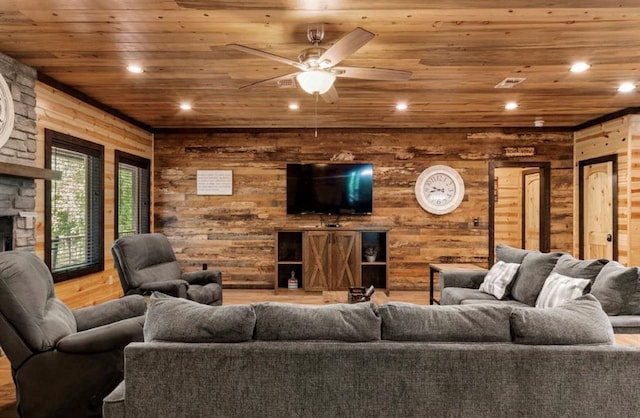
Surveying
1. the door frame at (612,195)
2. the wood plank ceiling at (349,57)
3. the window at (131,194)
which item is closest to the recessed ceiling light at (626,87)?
the wood plank ceiling at (349,57)

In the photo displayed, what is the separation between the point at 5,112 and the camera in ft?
11.4

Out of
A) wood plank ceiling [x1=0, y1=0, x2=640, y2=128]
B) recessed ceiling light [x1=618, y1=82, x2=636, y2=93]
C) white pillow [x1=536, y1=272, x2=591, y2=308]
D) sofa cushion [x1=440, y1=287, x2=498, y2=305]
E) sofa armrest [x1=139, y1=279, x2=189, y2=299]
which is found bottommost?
sofa cushion [x1=440, y1=287, x2=498, y2=305]

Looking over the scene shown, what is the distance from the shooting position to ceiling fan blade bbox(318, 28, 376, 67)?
2365 mm

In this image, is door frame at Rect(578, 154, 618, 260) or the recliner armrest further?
door frame at Rect(578, 154, 618, 260)

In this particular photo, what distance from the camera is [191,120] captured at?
20.0 ft

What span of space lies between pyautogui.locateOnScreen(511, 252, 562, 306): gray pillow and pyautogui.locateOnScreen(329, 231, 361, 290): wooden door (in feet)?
8.50

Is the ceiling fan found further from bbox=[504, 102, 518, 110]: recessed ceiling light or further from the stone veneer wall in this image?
bbox=[504, 102, 518, 110]: recessed ceiling light

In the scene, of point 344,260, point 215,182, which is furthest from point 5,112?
point 344,260

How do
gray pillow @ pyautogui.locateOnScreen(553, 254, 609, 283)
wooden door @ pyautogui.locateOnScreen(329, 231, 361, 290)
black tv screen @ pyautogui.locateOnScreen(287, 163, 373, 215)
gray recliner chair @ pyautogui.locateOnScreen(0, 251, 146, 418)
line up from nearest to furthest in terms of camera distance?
gray recliner chair @ pyautogui.locateOnScreen(0, 251, 146, 418) → gray pillow @ pyautogui.locateOnScreen(553, 254, 609, 283) → wooden door @ pyautogui.locateOnScreen(329, 231, 361, 290) → black tv screen @ pyautogui.locateOnScreen(287, 163, 373, 215)

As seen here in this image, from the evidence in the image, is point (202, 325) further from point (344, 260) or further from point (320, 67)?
point (344, 260)

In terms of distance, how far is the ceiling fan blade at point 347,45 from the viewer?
237cm

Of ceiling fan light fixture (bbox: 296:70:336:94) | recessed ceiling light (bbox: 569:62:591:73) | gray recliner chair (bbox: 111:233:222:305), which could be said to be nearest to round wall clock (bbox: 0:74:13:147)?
gray recliner chair (bbox: 111:233:222:305)

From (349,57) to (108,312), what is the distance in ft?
9.02

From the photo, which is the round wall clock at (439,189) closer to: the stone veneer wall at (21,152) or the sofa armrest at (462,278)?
the sofa armrest at (462,278)
